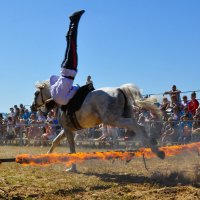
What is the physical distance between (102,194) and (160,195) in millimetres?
808

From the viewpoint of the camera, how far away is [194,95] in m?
13.5

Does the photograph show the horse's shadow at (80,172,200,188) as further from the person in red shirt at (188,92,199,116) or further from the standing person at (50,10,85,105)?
the person in red shirt at (188,92,199,116)

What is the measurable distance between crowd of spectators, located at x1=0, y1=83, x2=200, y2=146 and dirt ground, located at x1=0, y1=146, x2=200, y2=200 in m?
2.48

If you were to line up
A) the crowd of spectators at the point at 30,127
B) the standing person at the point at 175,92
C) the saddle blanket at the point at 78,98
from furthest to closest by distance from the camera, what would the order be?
1. the crowd of spectators at the point at 30,127
2. the standing person at the point at 175,92
3. the saddle blanket at the point at 78,98

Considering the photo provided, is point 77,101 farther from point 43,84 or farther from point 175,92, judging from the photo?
point 175,92

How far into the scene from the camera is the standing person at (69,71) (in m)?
8.22

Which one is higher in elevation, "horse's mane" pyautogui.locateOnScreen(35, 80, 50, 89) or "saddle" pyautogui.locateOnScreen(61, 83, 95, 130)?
"horse's mane" pyautogui.locateOnScreen(35, 80, 50, 89)

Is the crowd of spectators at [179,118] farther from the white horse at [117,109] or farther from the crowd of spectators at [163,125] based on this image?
the white horse at [117,109]

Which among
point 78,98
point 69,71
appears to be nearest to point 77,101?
point 78,98

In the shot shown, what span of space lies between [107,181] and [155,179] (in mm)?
828

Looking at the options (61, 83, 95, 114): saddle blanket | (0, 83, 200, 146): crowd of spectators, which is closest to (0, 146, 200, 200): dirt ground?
(61, 83, 95, 114): saddle blanket

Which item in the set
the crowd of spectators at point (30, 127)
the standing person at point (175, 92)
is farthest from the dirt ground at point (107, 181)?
the crowd of spectators at point (30, 127)

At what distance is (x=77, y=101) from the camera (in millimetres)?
8070

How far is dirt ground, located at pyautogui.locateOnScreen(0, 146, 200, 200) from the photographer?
5.57 meters
